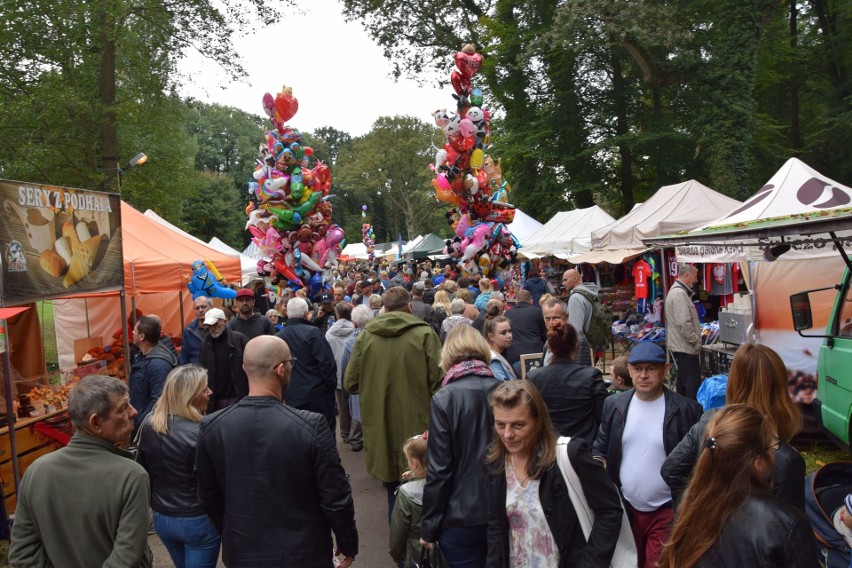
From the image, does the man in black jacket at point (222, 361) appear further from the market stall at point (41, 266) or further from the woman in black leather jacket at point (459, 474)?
the woman in black leather jacket at point (459, 474)

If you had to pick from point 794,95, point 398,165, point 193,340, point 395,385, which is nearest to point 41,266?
point 193,340

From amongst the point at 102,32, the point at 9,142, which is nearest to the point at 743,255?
the point at 102,32

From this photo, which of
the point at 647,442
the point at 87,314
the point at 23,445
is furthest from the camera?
the point at 87,314

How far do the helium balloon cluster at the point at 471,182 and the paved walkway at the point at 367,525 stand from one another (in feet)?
21.1

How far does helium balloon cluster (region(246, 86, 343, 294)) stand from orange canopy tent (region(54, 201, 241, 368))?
251 cm

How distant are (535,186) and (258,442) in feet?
74.7

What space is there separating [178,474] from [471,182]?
978 cm

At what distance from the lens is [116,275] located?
7227 millimetres

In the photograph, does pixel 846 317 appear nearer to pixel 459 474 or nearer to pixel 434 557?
pixel 459 474

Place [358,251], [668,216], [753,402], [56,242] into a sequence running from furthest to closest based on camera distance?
1. [358,251]
2. [668,216]
3. [56,242]
4. [753,402]

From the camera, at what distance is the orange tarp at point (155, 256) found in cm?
936

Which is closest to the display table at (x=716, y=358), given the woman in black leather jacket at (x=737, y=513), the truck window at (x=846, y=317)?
the truck window at (x=846, y=317)

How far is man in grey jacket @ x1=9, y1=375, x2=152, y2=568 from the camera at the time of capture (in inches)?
109

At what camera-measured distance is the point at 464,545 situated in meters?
3.33
